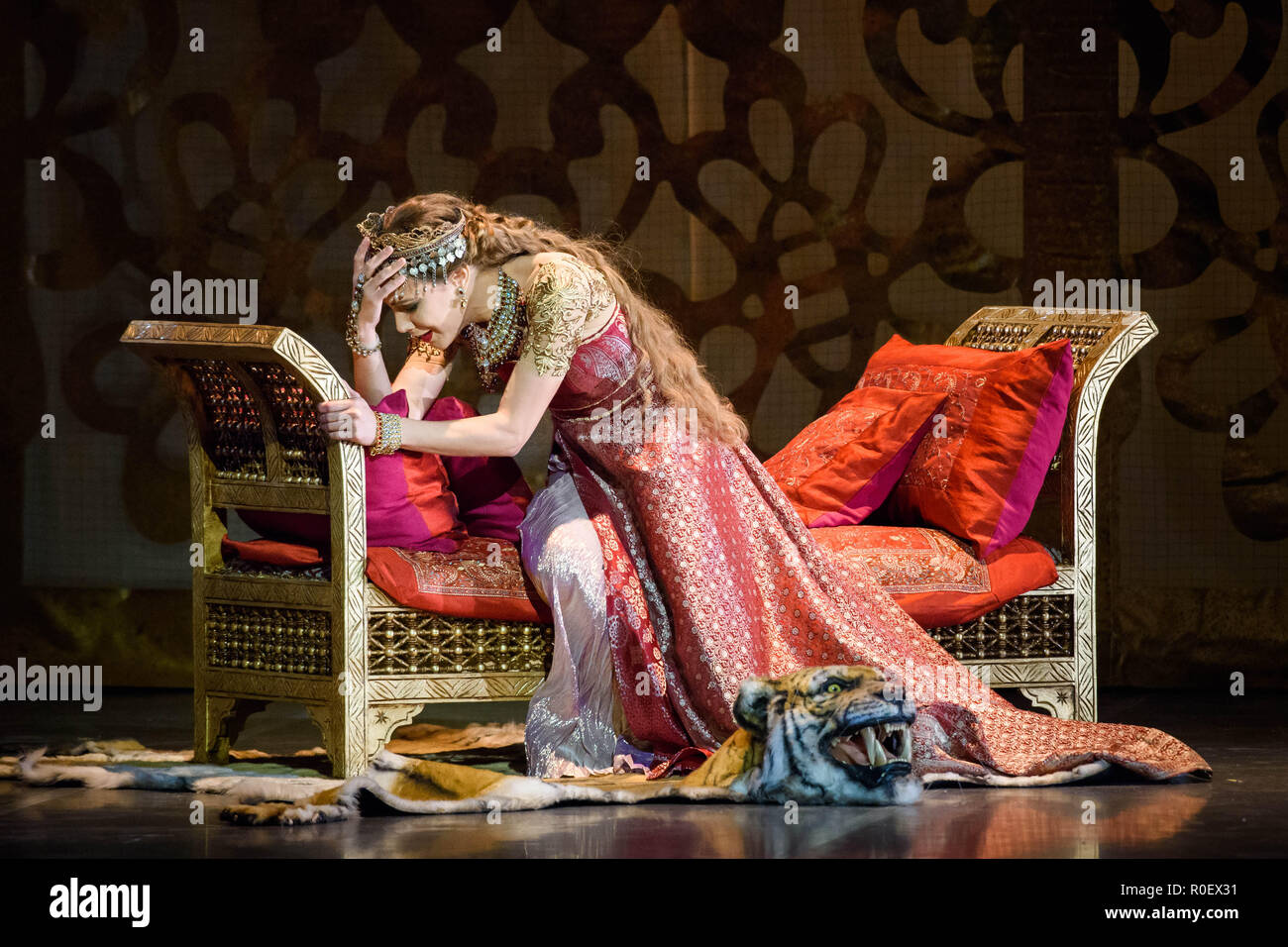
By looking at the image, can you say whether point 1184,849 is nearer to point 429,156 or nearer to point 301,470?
point 301,470

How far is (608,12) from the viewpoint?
572 cm

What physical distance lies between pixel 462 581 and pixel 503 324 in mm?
600

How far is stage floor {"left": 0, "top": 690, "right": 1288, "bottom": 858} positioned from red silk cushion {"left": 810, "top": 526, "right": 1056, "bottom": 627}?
57 centimetres

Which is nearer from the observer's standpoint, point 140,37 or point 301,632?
point 301,632

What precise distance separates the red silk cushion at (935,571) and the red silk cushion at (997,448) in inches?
2.2

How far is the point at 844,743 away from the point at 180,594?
8.95 ft

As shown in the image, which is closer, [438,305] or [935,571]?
[438,305]

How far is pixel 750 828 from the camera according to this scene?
342cm

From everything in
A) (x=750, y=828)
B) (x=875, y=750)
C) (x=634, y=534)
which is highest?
(x=634, y=534)

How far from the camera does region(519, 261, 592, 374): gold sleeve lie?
13.0 ft

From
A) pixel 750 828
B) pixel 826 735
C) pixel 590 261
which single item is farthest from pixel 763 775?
→ pixel 590 261

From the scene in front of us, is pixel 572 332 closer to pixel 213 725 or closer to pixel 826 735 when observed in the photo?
pixel 826 735

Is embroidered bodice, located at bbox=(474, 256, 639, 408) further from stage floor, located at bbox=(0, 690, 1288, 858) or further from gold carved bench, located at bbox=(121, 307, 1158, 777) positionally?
stage floor, located at bbox=(0, 690, 1288, 858)
